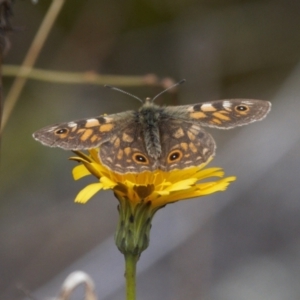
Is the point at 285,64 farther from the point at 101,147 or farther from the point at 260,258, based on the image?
the point at 101,147

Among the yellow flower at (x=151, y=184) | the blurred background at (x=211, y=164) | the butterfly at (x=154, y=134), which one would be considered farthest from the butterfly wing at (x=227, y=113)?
the blurred background at (x=211, y=164)

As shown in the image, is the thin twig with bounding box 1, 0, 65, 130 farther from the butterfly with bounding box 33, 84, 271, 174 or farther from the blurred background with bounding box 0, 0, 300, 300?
the blurred background with bounding box 0, 0, 300, 300

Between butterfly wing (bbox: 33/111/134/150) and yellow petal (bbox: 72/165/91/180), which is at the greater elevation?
butterfly wing (bbox: 33/111/134/150)

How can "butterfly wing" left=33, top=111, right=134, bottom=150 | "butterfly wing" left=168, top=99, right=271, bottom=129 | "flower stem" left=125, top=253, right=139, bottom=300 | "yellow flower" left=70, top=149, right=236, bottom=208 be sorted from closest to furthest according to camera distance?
1. "flower stem" left=125, top=253, right=139, bottom=300
2. "yellow flower" left=70, top=149, right=236, bottom=208
3. "butterfly wing" left=33, top=111, right=134, bottom=150
4. "butterfly wing" left=168, top=99, right=271, bottom=129

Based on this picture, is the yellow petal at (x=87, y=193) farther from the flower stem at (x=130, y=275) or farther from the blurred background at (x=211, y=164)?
the blurred background at (x=211, y=164)

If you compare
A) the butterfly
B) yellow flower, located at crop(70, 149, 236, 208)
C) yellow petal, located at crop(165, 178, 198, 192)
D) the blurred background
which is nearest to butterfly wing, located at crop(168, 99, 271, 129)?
the butterfly

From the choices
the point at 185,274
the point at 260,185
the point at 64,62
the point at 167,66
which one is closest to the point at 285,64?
the point at 167,66
